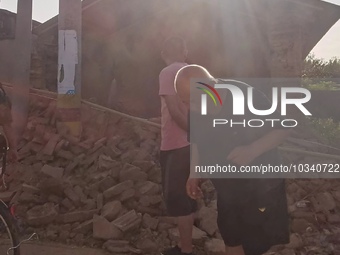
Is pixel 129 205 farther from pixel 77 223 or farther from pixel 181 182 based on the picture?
pixel 181 182

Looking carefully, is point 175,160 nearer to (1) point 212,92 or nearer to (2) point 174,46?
(2) point 174,46

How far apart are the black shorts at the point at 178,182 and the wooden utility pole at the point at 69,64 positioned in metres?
4.24

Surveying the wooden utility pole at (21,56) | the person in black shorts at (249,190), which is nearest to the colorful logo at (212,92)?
the person in black shorts at (249,190)

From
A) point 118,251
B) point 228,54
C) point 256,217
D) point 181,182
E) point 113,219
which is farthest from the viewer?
point 228,54

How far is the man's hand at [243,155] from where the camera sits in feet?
8.86

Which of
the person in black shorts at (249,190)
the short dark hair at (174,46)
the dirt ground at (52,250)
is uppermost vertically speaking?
the short dark hair at (174,46)

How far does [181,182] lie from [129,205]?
6.70 ft

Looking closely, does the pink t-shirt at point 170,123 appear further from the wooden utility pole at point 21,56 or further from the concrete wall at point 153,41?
the concrete wall at point 153,41

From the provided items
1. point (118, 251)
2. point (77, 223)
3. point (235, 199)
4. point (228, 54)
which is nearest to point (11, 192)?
point (77, 223)

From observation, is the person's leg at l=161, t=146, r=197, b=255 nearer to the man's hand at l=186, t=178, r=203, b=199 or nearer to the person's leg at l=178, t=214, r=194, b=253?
the person's leg at l=178, t=214, r=194, b=253

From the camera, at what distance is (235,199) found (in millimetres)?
2748

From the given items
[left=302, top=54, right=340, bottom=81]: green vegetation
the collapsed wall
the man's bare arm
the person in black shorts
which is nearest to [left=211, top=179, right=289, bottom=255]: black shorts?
the person in black shorts

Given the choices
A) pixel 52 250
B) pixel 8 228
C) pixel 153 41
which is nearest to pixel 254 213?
pixel 8 228

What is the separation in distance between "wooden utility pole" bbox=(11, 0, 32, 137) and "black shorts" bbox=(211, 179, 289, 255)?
6.30 metres
